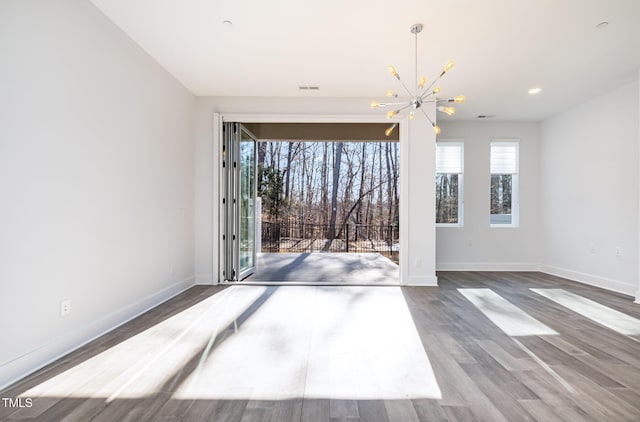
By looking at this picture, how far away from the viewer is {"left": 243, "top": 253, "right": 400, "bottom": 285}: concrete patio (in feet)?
16.2

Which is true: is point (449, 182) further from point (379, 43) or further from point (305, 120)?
point (379, 43)

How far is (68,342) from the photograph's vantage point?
7.54 ft

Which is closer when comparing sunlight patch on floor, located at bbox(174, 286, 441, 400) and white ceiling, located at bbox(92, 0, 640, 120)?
sunlight patch on floor, located at bbox(174, 286, 441, 400)

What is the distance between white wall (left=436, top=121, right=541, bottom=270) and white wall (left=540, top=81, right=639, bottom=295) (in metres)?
0.20

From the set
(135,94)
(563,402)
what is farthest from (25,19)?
(563,402)

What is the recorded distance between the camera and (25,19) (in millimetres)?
1969

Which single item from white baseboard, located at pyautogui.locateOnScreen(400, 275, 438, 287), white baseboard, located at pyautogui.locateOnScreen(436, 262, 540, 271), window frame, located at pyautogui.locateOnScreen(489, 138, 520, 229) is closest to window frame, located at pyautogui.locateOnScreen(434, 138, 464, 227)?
window frame, located at pyautogui.locateOnScreen(489, 138, 520, 229)

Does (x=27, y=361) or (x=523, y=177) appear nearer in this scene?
(x=27, y=361)

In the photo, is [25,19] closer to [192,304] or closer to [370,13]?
[370,13]

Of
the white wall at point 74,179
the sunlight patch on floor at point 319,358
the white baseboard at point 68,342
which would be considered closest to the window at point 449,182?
the sunlight patch on floor at point 319,358

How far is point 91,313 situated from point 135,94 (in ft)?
7.22

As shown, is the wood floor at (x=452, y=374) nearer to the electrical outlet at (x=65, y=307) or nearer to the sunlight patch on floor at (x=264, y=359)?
the sunlight patch on floor at (x=264, y=359)

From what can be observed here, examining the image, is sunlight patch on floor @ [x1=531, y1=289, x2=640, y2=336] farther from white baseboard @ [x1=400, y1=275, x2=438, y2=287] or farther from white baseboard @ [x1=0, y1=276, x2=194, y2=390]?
white baseboard @ [x1=0, y1=276, x2=194, y2=390]

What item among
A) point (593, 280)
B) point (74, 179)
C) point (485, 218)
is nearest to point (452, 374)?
point (74, 179)
